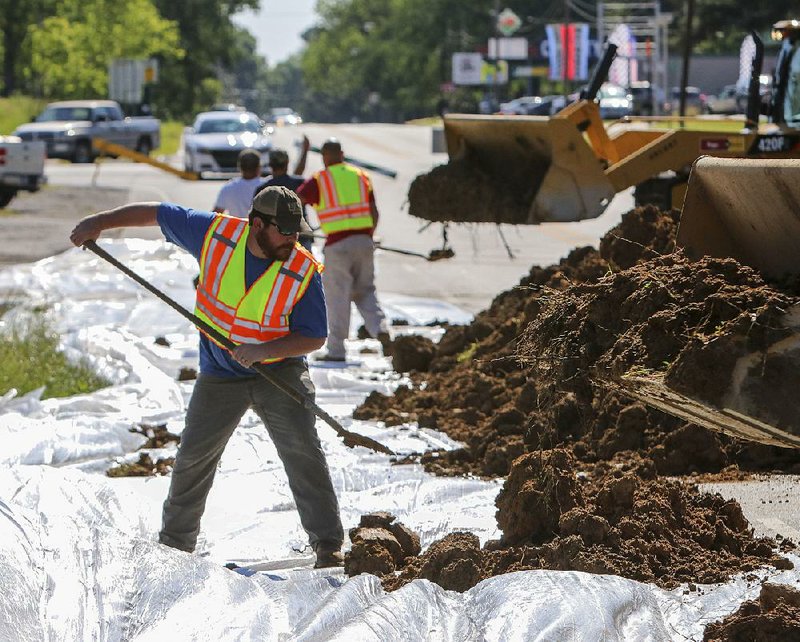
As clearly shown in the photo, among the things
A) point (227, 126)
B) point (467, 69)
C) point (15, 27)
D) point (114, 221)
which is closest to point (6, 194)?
point (227, 126)

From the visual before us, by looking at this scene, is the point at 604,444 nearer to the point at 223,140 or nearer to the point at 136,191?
the point at 136,191

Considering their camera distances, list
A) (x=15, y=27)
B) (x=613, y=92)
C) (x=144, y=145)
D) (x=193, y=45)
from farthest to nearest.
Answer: (x=193, y=45), (x=15, y=27), (x=613, y=92), (x=144, y=145)

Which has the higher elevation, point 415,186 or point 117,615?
point 415,186

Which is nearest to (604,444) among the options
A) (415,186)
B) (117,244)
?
(415,186)

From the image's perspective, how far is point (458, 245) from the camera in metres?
19.8

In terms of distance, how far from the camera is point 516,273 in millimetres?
16719

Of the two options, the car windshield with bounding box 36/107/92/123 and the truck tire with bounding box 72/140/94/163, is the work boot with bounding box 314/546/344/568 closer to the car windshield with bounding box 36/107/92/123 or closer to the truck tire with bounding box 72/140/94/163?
the truck tire with bounding box 72/140/94/163

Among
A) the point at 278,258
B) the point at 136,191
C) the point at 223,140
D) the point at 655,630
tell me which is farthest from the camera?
the point at 223,140

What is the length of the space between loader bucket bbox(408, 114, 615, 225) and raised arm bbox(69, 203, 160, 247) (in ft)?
18.1

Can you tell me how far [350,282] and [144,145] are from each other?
30.7 meters

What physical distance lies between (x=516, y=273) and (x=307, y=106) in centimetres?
18265

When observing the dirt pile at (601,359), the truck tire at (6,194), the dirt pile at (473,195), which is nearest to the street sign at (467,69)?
the truck tire at (6,194)

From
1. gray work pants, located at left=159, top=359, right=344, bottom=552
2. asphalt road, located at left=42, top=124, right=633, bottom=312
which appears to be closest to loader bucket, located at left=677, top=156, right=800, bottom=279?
gray work pants, located at left=159, top=359, right=344, bottom=552

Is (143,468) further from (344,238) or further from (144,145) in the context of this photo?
(144,145)
